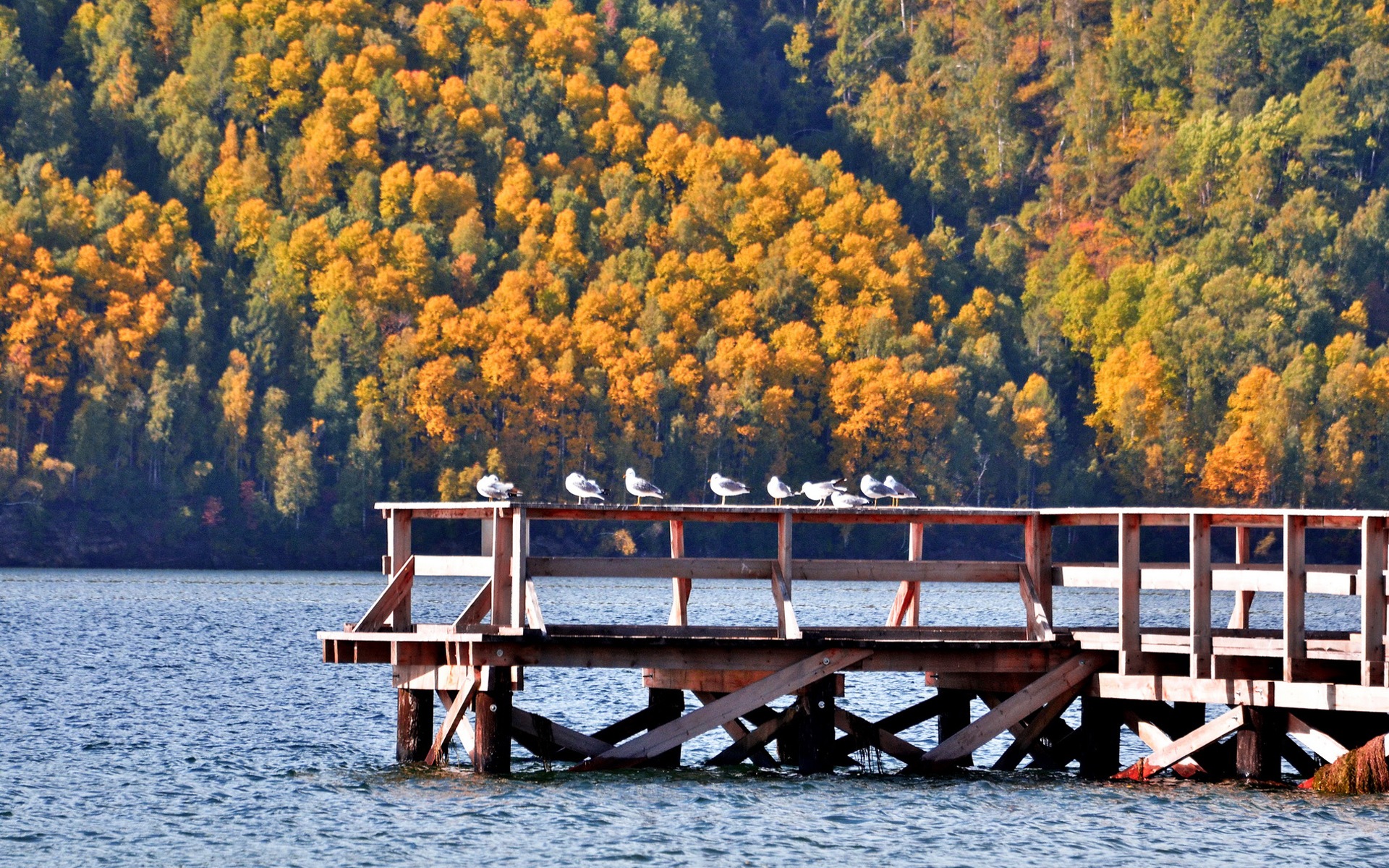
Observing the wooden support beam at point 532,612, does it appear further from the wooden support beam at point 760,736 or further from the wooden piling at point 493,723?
the wooden support beam at point 760,736

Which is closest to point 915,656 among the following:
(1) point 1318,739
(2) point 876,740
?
(2) point 876,740

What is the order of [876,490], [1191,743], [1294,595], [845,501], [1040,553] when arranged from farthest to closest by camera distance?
[876,490], [845,501], [1040,553], [1191,743], [1294,595]

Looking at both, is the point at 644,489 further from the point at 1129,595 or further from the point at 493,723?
the point at 1129,595

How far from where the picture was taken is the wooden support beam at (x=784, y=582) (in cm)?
2656

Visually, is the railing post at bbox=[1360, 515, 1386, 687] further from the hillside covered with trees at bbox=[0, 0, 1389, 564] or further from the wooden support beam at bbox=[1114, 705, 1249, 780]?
the hillside covered with trees at bbox=[0, 0, 1389, 564]

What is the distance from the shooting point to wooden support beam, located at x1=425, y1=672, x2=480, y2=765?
2633cm

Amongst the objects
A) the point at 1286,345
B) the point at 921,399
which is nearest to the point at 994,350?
the point at 921,399

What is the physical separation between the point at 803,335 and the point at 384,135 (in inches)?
1244

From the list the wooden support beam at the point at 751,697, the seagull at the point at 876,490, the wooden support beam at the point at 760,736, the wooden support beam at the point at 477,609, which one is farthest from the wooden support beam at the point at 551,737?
the seagull at the point at 876,490

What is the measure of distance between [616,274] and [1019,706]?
358 feet

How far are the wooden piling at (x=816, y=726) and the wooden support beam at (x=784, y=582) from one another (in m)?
0.72

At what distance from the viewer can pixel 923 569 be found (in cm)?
2770

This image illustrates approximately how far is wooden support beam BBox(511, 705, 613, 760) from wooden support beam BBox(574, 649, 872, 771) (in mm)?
963

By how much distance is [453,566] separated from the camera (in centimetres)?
2703
